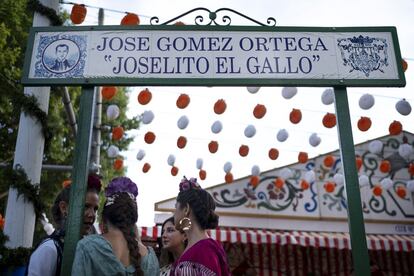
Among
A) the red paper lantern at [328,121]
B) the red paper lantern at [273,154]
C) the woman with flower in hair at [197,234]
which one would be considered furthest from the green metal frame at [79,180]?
the red paper lantern at [273,154]

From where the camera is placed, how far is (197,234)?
2604mm

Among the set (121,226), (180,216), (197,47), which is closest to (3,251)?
(121,226)

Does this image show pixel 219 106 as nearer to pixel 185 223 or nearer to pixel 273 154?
pixel 273 154

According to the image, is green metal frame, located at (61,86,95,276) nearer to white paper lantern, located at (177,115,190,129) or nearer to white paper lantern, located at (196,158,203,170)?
white paper lantern, located at (177,115,190,129)

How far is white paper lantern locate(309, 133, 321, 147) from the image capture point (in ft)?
27.3

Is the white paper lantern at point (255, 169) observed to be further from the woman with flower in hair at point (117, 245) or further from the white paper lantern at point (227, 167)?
the woman with flower in hair at point (117, 245)

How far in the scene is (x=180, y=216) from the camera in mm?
2689

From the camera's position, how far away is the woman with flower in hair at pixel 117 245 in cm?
206

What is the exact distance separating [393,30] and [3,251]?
3.09 meters

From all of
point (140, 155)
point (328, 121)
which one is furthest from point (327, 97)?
point (140, 155)

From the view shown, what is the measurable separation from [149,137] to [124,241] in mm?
5334

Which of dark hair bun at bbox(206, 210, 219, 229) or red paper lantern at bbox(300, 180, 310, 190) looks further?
red paper lantern at bbox(300, 180, 310, 190)

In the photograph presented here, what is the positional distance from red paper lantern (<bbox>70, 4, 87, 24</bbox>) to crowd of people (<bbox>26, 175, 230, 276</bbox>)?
3.15 meters

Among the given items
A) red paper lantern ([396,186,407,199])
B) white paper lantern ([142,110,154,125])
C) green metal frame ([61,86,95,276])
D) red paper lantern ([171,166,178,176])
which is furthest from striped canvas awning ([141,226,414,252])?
green metal frame ([61,86,95,276])
